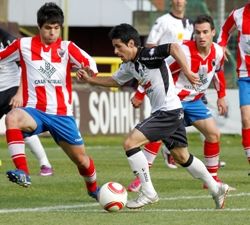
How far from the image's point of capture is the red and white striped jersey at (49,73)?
11.2 meters

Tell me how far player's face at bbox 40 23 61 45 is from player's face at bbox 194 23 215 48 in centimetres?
179

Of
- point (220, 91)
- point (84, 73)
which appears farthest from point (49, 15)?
point (220, 91)

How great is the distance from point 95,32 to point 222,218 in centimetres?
2206

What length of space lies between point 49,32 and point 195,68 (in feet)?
6.33

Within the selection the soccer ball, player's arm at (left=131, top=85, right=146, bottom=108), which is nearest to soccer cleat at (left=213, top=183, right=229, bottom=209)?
the soccer ball

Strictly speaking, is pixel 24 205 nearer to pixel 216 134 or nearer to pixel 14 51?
pixel 14 51

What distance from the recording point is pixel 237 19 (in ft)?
46.0

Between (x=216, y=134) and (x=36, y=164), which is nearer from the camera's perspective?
(x=216, y=134)

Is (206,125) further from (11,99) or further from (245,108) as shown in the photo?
(11,99)

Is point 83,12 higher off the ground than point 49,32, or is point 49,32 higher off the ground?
point 49,32

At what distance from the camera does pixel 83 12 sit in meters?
30.2

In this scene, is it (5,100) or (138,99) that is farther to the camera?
(5,100)

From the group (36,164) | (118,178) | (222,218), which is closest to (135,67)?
(222,218)

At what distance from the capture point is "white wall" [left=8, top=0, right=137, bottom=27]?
29984 millimetres
